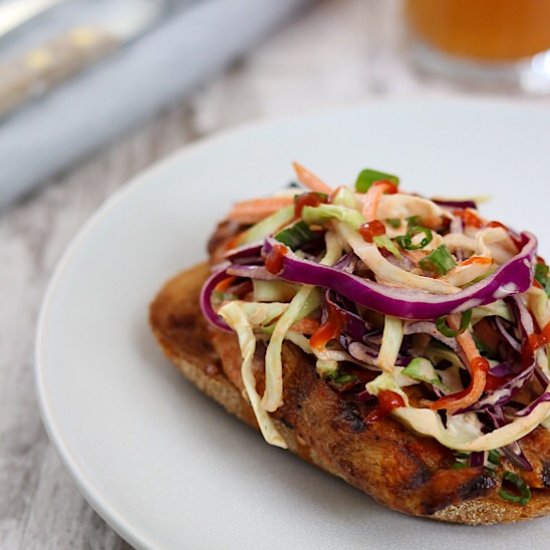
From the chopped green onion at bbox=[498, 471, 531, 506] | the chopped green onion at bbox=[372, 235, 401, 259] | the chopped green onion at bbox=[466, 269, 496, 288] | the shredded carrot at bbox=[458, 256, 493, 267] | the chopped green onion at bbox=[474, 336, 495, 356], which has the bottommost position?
the chopped green onion at bbox=[498, 471, 531, 506]

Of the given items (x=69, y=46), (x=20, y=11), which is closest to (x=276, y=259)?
(x=69, y=46)

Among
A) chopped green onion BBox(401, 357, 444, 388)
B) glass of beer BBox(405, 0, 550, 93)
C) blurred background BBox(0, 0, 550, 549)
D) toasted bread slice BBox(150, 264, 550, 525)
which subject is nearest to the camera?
toasted bread slice BBox(150, 264, 550, 525)

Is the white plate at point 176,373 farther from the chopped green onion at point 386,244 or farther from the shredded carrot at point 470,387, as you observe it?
the chopped green onion at point 386,244

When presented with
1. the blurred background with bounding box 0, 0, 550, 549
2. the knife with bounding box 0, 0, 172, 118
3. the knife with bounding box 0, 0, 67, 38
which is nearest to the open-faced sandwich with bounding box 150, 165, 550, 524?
the blurred background with bounding box 0, 0, 550, 549

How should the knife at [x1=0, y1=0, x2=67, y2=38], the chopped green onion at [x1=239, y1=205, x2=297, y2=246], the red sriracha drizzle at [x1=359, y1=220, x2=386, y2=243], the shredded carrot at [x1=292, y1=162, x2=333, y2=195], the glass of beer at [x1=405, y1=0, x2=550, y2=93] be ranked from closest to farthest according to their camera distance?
the red sriracha drizzle at [x1=359, y1=220, x2=386, y2=243]
the chopped green onion at [x1=239, y1=205, x2=297, y2=246]
the shredded carrot at [x1=292, y1=162, x2=333, y2=195]
the glass of beer at [x1=405, y1=0, x2=550, y2=93]
the knife at [x1=0, y1=0, x2=67, y2=38]

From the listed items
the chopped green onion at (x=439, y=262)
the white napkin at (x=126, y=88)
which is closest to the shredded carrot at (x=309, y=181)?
the chopped green onion at (x=439, y=262)

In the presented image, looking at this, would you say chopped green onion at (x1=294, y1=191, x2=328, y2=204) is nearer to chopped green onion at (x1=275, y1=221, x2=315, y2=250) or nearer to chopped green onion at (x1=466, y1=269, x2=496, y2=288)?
chopped green onion at (x1=275, y1=221, x2=315, y2=250)

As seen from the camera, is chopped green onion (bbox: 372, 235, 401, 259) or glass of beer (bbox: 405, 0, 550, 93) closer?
chopped green onion (bbox: 372, 235, 401, 259)

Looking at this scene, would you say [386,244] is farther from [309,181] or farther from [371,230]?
[309,181]

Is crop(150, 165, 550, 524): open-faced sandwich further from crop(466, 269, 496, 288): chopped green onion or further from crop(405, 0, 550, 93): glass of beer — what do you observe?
crop(405, 0, 550, 93): glass of beer

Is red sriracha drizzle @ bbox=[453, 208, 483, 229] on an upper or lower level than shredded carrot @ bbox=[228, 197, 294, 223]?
lower
